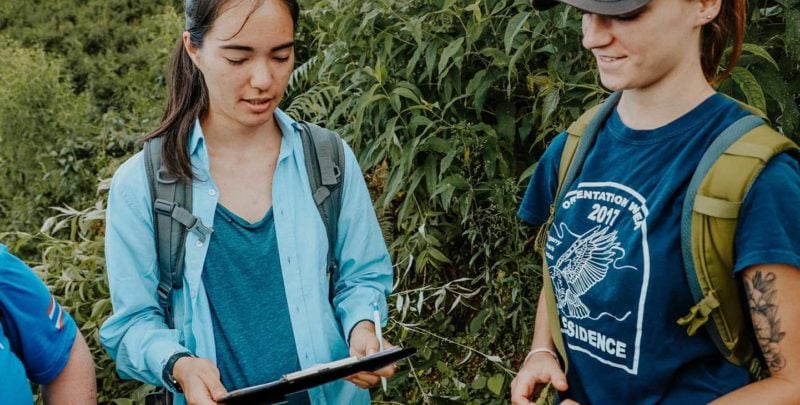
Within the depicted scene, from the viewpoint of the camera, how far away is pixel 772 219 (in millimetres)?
1623

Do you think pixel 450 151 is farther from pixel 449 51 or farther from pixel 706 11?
pixel 706 11

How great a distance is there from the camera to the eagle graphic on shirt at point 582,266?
6.16 feet

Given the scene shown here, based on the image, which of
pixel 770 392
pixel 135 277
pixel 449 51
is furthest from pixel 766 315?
pixel 449 51

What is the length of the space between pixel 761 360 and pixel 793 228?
0.30 metres

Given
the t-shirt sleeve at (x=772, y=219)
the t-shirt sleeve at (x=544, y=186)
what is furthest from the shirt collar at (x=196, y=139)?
the t-shirt sleeve at (x=772, y=219)

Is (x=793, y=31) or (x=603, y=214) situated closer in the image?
(x=603, y=214)

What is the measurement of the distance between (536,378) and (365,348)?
1.56ft

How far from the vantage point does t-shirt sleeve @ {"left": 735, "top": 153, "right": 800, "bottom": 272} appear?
1621mm

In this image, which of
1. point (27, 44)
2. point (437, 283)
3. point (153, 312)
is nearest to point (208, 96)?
point (153, 312)

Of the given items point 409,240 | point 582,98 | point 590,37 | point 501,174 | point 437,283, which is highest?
point 590,37

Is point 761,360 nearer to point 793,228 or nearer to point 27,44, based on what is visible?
point 793,228

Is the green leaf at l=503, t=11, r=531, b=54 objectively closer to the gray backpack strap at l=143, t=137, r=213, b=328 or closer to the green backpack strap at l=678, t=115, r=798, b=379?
the gray backpack strap at l=143, t=137, r=213, b=328

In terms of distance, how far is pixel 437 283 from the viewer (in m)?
4.27

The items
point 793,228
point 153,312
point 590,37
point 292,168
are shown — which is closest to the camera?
point 793,228
